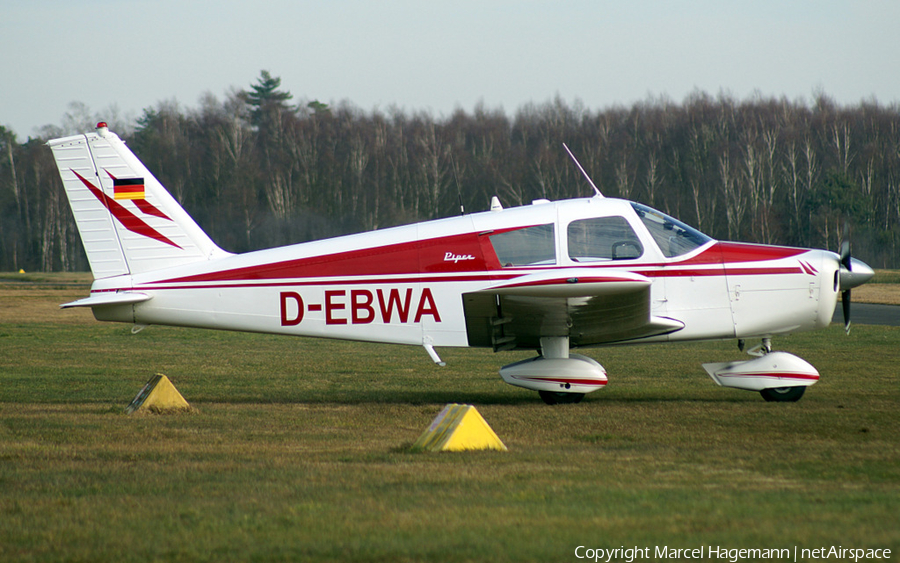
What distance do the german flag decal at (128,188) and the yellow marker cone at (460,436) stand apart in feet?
18.0

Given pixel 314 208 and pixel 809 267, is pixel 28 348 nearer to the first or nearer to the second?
pixel 809 267

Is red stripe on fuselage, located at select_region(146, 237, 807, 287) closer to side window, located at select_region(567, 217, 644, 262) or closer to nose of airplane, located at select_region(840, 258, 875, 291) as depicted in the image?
side window, located at select_region(567, 217, 644, 262)

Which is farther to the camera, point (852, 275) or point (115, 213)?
point (115, 213)

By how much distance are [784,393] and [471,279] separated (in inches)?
158

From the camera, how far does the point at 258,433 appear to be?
812cm

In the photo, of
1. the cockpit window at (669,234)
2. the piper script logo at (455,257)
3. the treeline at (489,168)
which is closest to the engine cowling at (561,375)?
the piper script logo at (455,257)

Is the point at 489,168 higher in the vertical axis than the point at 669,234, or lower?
→ higher

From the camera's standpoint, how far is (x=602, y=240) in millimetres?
9758

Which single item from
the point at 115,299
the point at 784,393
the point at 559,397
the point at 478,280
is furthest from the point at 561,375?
the point at 115,299

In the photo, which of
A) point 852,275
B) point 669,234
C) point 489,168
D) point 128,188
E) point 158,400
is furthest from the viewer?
point 489,168

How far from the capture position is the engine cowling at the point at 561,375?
9.87m

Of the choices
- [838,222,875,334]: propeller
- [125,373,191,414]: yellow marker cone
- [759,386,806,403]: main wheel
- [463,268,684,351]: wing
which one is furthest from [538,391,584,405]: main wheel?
[125,373,191,414]: yellow marker cone

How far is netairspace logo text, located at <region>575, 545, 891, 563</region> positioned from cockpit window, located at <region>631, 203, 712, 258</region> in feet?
20.0

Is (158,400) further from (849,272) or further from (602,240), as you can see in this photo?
(849,272)
